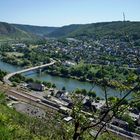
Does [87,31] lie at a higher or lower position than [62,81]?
higher

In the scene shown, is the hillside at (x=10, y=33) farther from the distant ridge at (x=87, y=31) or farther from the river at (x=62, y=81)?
the river at (x=62, y=81)

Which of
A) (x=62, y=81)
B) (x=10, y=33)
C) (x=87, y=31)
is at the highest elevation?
(x=87, y=31)

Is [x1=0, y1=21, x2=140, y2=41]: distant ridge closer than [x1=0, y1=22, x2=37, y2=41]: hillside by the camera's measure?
Yes

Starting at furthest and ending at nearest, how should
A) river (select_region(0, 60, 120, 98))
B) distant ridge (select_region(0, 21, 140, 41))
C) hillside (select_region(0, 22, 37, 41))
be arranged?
hillside (select_region(0, 22, 37, 41)) < distant ridge (select_region(0, 21, 140, 41)) < river (select_region(0, 60, 120, 98))

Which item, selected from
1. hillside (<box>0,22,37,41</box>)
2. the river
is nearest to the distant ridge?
hillside (<box>0,22,37,41</box>)

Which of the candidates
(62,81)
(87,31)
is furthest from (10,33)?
(62,81)

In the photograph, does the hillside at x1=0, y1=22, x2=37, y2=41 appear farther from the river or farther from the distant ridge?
the river

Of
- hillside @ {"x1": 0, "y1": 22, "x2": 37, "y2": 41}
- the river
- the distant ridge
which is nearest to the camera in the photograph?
the river

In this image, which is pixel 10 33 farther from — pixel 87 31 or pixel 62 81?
pixel 62 81

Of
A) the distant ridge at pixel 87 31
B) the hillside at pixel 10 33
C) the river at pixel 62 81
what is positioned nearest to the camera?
the river at pixel 62 81

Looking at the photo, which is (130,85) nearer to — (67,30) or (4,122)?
(4,122)

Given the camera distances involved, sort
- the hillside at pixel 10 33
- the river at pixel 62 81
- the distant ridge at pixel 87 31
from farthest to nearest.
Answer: the hillside at pixel 10 33, the distant ridge at pixel 87 31, the river at pixel 62 81

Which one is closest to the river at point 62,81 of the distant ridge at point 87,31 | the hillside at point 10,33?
the distant ridge at point 87,31

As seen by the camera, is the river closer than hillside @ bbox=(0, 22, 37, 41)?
Yes
